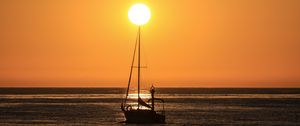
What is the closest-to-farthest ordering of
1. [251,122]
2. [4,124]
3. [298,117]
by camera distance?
[4,124], [251,122], [298,117]

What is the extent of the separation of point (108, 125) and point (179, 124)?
30.3 ft

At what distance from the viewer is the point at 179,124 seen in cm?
8819

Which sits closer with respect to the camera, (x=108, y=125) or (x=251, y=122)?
(x=108, y=125)

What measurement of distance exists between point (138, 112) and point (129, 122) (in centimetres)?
203

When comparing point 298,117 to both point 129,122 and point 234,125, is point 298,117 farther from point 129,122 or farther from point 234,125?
point 129,122

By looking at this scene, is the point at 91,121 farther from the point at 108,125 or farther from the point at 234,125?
the point at 234,125

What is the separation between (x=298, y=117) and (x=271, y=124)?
14.3m

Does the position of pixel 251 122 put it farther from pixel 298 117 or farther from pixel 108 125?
pixel 108 125

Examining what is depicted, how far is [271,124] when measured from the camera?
292ft

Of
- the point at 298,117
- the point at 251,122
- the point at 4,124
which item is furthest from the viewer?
the point at 298,117

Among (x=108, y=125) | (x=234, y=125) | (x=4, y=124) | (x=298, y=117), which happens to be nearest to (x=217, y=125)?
(x=234, y=125)

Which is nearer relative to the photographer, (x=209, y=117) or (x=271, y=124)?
(x=271, y=124)

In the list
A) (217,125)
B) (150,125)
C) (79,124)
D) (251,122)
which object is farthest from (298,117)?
(79,124)

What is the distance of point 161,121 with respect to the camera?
88000 millimetres
